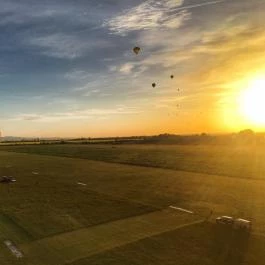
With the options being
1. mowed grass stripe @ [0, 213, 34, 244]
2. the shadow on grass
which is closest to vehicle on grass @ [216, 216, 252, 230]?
the shadow on grass

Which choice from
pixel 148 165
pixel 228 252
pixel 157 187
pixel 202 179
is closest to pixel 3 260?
pixel 228 252

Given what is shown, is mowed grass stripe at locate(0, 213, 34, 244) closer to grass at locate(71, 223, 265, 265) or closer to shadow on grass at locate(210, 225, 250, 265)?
grass at locate(71, 223, 265, 265)

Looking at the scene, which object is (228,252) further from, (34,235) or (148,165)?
(148,165)

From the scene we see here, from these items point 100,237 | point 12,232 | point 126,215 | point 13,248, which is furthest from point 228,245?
point 12,232

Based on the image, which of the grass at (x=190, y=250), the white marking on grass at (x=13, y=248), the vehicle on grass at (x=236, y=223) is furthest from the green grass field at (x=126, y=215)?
the vehicle on grass at (x=236, y=223)

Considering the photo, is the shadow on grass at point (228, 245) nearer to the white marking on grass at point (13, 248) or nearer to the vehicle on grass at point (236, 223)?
the vehicle on grass at point (236, 223)

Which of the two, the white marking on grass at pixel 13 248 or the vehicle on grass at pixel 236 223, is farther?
the vehicle on grass at pixel 236 223

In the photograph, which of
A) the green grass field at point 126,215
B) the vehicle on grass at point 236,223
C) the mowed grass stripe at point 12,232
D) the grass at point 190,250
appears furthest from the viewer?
the vehicle on grass at point 236,223

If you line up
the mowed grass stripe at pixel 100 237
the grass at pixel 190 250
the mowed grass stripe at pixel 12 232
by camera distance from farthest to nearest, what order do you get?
the mowed grass stripe at pixel 12 232 < the mowed grass stripe at pixel 100 237 < the grass at pixel 190 250
